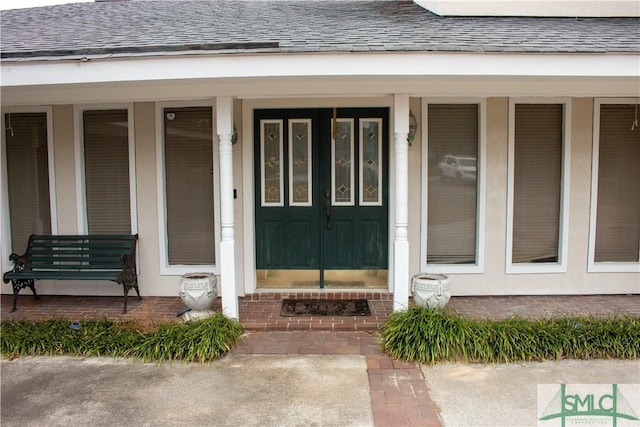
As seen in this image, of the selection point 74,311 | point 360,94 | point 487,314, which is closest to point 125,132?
point 74,311

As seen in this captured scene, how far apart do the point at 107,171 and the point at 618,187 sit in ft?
20.6

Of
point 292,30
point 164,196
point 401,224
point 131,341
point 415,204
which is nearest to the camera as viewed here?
point 131,341

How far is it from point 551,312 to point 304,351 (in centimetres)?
275

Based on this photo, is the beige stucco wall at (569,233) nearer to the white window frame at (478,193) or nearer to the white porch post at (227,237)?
the white window frame at (478,193)

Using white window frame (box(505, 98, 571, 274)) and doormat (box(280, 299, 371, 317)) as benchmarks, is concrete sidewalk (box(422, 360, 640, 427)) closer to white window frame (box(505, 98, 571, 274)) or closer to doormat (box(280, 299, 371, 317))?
doormat (box(280, 299, 371, 317))

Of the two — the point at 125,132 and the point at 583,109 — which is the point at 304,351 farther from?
the point at 583,109

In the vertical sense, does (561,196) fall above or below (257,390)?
above

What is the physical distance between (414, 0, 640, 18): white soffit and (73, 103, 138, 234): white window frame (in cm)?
398

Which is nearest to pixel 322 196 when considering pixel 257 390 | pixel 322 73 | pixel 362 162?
pixel 362 162

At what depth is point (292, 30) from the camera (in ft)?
15.5

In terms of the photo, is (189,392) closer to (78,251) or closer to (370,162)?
(78,251)

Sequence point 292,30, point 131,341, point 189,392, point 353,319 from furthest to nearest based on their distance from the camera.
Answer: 1. point 353,319
2. point 292,30
3. point 131,341
4. point 189,392

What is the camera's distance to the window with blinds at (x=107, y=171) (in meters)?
5.71

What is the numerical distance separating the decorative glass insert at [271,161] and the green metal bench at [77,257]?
1.67 meters
